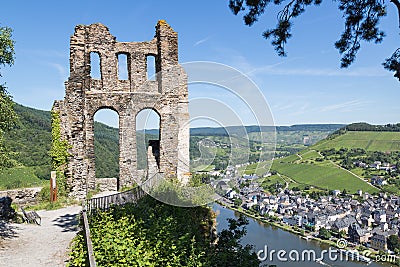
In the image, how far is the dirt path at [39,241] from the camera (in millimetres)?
6852

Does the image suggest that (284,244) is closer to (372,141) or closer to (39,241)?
(39,241)

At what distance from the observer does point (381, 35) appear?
6.06 metres

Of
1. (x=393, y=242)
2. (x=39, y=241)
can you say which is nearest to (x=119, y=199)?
(x=39, y=241)

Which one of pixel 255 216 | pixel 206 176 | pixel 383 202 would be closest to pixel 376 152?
pixel 383 202

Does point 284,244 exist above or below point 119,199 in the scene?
below

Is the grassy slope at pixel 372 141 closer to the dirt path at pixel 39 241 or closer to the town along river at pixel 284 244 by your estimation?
the town along river at pixel 284 244

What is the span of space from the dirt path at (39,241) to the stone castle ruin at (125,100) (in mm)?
3235

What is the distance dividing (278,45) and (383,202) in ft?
141

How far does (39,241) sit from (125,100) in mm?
7810

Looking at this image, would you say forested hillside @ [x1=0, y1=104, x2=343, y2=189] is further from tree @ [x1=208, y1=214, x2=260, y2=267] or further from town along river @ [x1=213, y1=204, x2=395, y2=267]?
town along river @ [x1=213, y1=204, x2=395, y2=267]

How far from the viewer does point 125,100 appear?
14.7 meters

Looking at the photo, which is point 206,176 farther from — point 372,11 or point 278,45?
point 372,11

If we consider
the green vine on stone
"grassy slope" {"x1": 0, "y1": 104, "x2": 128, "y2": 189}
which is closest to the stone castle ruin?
the green vine on stone

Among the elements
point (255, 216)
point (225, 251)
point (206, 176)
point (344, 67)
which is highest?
point (344, 67)
